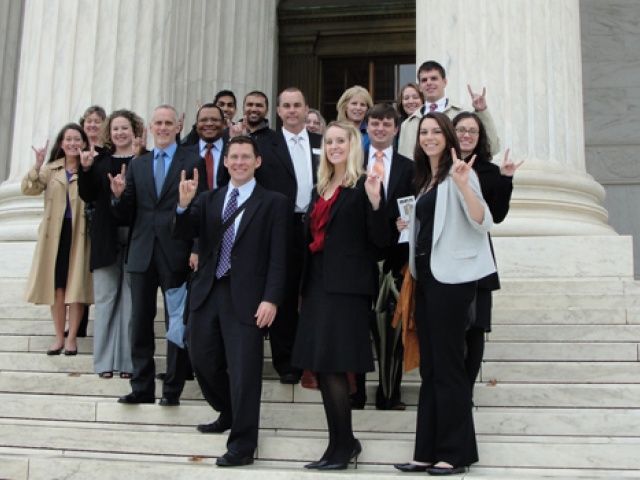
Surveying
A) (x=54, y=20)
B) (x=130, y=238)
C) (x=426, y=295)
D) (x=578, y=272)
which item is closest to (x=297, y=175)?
(x=130, y=238)

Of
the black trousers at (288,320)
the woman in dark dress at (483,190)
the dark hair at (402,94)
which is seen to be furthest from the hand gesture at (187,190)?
the dark hair at (402,94)

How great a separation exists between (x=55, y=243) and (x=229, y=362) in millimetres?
2751

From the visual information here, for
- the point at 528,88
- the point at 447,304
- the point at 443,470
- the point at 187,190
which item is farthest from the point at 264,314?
the point at 528,88

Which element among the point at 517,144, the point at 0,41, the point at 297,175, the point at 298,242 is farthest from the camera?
the point at 0,41

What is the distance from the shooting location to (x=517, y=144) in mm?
9375

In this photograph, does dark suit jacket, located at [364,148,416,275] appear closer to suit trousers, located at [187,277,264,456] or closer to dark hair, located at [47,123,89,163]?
suit trousers, located at [187,277,264,456]

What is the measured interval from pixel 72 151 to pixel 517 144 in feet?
15.0

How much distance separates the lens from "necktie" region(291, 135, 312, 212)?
22.9 feet

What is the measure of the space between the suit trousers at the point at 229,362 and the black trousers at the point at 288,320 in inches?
24.6

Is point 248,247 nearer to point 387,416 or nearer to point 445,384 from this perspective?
point 387,416

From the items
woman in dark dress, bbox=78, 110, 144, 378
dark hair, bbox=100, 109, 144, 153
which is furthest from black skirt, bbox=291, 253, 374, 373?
dark hair, bbox=100, 109, 144, 153

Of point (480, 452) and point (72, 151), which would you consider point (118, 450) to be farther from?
point (72, 151)

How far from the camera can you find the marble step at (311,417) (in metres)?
5.82

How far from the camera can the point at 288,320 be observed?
6539 mm
